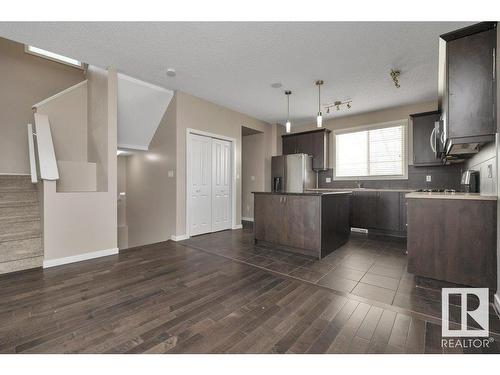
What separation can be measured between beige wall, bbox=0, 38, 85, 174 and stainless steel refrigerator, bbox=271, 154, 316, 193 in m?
5.38

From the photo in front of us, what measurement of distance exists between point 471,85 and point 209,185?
4123 millimetres

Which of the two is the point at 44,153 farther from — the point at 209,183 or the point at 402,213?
the point at 402,213

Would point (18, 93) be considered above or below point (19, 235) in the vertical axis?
above

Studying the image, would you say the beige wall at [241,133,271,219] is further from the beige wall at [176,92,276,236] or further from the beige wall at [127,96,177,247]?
the beige wall at [127,96,177,247]

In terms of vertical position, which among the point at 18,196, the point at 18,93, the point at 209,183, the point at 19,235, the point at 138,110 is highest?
the point at 18,93

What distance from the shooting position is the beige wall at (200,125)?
4277mm

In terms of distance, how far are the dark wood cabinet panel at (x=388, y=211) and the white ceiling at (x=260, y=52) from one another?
1.93 metres

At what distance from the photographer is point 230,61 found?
10.5ft

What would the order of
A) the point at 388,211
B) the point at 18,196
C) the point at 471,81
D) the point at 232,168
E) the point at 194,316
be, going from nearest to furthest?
the point at 194,316 < the point at 471,81 < the point at 18,196 < the point at 388,211 < the point at 232,168

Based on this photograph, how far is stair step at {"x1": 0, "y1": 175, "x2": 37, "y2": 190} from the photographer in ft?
12.3

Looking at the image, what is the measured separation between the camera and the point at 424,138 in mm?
4324

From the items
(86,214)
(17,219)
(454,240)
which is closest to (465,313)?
(454,240)
